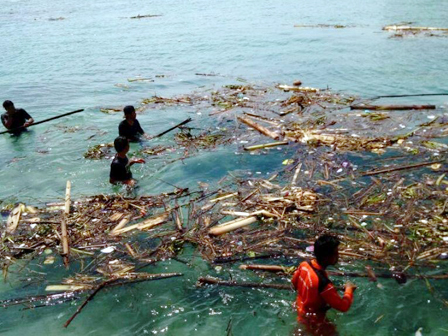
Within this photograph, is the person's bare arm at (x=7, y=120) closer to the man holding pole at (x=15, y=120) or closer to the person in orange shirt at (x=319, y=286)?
the man holding pole at (x=15, y=120)

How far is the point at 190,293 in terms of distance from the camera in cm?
729

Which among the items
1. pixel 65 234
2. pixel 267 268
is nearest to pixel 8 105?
pixel 65 234

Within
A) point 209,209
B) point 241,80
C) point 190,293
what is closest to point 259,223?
point 209,209

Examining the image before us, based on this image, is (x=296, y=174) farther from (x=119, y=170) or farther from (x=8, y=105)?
(x=8, y=105)

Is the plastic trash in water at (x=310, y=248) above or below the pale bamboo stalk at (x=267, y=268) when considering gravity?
above

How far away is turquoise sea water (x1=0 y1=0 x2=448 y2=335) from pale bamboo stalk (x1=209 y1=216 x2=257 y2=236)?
0.91 m

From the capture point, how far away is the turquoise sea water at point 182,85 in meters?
6.82

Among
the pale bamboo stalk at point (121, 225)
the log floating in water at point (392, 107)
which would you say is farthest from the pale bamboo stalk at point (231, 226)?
the log floating in water at point (392, 107)

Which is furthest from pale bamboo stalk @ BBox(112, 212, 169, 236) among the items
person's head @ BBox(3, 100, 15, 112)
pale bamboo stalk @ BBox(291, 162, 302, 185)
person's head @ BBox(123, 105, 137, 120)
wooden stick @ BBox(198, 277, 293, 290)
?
person's head @ BBox(3, 100, 15, 112)

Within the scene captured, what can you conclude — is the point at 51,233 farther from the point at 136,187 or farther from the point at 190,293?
the point at 190,293

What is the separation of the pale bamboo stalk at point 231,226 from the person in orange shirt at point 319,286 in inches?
102

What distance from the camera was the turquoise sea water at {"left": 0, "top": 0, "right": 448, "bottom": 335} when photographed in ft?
22.4

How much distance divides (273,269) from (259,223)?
148cm

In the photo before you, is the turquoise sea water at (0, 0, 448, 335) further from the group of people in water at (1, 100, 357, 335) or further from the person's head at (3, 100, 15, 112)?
the person's head at (3, 100, 15, 112)
